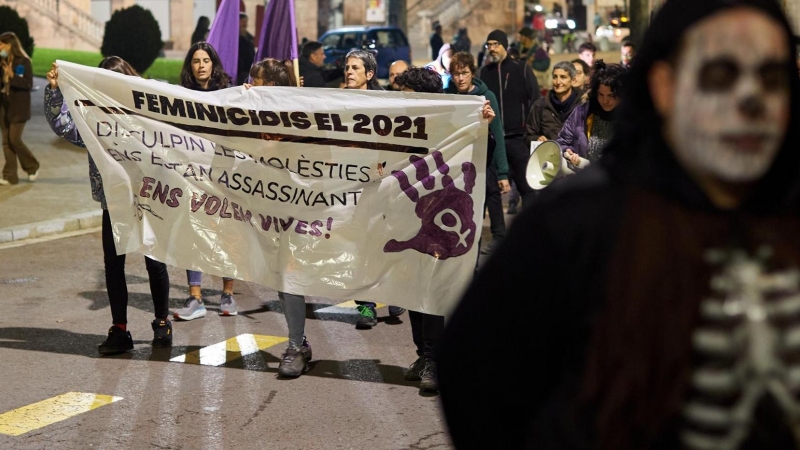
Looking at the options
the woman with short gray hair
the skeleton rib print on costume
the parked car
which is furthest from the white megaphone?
the parked car

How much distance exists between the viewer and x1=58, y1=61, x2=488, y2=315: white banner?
6.52 metres

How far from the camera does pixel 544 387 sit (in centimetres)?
199

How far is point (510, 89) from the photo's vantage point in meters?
12.3

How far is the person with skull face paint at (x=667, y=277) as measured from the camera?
1.81 meters

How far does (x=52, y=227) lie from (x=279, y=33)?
3.26 m

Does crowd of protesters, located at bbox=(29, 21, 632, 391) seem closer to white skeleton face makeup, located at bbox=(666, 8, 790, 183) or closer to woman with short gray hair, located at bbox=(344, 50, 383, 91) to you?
woman with short gray hair, located at bbox=(344, 50, 383, 91)

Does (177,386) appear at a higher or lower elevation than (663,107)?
lower

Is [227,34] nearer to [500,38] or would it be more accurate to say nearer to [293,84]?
[293,84]

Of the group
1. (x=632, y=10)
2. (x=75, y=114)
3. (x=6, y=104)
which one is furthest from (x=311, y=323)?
(x=632, y=10)

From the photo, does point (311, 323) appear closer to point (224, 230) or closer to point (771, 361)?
point (224, 230)

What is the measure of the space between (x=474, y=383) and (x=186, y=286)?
7.94 meters

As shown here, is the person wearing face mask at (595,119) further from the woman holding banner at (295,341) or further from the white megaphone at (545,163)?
the woman holding banner at (295,341)

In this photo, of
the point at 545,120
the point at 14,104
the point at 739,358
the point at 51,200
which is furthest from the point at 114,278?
the point at 14,104

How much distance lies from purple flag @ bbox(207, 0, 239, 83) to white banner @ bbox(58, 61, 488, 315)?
A: 309 cm
